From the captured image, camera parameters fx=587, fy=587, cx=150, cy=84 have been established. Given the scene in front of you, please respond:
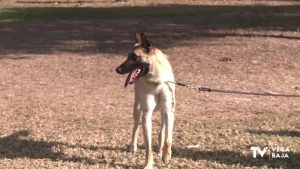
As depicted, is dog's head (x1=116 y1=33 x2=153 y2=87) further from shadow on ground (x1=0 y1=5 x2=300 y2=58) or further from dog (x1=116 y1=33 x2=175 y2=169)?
shadow on ground (x1=0 y1=5 x2=300 y2=58)

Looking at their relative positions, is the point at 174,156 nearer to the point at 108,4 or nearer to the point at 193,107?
the point at 193,107

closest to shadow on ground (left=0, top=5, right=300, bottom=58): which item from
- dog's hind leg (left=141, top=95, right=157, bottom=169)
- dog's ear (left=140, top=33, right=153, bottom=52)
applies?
dog's hind leg (left=141, top=95, right=157, bottom=169)

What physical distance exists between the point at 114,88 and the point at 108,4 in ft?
56.6

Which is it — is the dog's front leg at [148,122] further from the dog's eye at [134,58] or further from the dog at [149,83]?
the dog's eye at [134,58]

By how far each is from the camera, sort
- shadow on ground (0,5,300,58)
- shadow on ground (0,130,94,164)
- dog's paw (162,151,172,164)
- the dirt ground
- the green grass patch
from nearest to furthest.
Answer: 1. dog's paw (162,151,172,164)
2. shadow on ground (0,130,94,164)
3. the dirt ground
4. shadow on ground (0,5,300,58)
5. the green grass patch

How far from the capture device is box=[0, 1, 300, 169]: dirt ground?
6250 millimetres

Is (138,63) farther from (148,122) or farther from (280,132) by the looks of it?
(280,132)

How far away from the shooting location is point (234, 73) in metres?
11.1

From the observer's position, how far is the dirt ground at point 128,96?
6.25 meters

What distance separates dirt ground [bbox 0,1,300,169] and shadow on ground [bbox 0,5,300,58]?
0.06 metres

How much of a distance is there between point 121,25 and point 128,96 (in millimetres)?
9791

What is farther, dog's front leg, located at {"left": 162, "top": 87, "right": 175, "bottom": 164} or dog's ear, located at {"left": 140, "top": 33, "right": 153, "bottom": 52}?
dog's front leg, located at {"left": 162, "top": 87, "right": 175, "bottom": 164}

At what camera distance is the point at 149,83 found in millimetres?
5520

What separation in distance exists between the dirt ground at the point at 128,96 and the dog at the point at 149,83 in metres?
0.37
